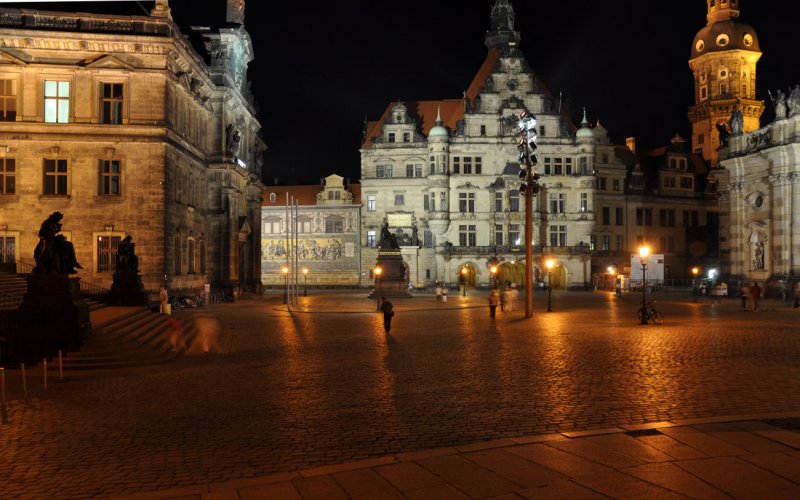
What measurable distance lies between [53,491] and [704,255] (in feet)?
271

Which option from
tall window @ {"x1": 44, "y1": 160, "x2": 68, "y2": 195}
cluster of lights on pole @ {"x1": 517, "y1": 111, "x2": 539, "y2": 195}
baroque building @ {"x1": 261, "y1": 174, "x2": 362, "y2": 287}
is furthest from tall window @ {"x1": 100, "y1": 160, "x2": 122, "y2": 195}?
baroque building @ {"x1": 261, "y1": 174, "x2": 362, "y2": 287}

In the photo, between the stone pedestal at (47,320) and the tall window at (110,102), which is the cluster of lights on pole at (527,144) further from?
the tall window at (110,102)

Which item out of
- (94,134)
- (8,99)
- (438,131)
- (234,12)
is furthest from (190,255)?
(438,131)

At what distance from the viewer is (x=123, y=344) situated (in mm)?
19875

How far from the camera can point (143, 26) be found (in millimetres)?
35750

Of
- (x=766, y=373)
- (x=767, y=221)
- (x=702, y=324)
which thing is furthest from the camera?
(x=767, y=221)

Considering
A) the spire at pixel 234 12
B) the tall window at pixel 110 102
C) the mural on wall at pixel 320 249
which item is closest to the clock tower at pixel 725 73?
the mural on wall at pixel 320 249

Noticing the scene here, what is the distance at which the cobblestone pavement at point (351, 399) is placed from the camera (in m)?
9.08

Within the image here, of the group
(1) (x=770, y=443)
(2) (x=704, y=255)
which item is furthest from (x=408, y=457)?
(2) (x=704, y=255)

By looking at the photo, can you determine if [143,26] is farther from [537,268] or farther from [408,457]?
[537,268]

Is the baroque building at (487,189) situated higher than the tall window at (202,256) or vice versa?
the baroque building at (487,189)

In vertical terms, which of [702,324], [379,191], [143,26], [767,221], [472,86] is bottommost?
[702,324]

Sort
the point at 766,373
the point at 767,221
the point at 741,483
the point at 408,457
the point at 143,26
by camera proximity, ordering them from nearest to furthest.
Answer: the point at 741,483, the point at 408,457, the point at 766,373, the point at 143,26, the point at 767,221

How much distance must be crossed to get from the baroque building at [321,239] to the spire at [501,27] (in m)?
23.7
